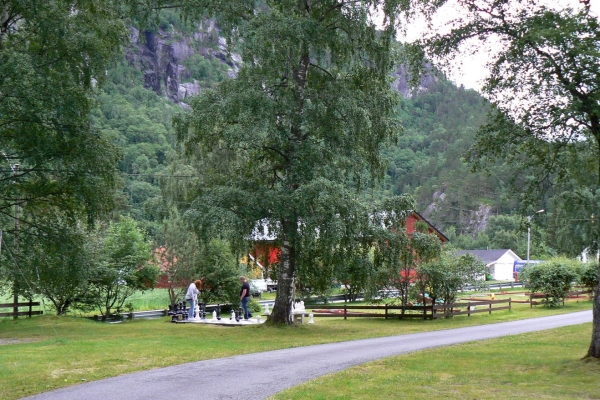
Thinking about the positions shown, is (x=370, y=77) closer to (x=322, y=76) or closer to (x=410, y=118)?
(x=322, y=76)

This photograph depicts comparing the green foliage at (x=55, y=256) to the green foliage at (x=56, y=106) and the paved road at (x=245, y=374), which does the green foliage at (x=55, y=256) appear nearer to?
the green foliage at (x=56, y=106)

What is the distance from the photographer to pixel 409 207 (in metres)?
23.8

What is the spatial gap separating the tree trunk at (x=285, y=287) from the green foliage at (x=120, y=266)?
8.39m

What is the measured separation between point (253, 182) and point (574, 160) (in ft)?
37.2

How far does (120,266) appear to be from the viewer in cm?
2867

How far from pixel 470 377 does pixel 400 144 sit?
440ft

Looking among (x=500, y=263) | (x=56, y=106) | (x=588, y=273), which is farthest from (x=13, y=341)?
(x=500, y=263)

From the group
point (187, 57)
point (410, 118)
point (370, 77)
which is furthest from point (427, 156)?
point (370, 77)

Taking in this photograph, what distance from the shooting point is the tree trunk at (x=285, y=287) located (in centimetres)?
2292

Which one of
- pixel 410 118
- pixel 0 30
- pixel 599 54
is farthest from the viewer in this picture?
pixel 410 118

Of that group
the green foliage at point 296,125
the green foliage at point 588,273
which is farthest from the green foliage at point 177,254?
the green foliage at point 588,273

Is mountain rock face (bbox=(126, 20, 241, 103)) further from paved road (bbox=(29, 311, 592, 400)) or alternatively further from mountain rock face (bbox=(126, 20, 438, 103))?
paved road (bbox=(29, 311, 592, 400))

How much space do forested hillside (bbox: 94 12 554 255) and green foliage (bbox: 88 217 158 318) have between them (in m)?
18.8

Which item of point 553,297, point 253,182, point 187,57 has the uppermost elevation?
point 187,57
